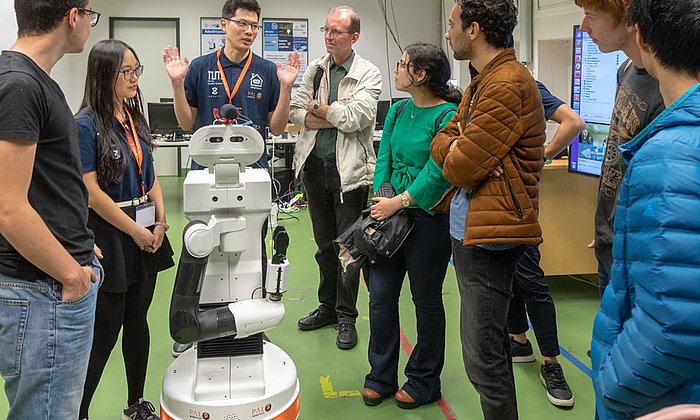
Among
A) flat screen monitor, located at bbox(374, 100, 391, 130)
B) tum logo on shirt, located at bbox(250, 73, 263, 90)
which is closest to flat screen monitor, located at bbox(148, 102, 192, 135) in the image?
flat screen monitor, located at bbox(374, 100, 391, 130)

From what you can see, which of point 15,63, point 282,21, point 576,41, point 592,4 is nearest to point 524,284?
point 592,4

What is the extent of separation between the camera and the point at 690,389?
40.8 inches

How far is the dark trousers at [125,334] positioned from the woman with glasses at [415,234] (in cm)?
91

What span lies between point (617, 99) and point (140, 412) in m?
2.06

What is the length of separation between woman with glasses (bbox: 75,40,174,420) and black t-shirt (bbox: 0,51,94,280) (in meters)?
0.57

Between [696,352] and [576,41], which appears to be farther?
[576,41]

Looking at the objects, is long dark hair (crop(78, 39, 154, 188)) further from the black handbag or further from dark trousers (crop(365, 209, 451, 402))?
dark trousers (crop(365, 209, 451, 402))

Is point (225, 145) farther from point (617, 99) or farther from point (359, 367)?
point (359, 367)

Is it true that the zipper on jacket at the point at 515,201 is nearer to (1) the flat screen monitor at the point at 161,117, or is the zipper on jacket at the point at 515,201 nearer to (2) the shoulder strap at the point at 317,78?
(2) the shoulder strap at the point at 317,78

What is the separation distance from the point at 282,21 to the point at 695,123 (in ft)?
28.3

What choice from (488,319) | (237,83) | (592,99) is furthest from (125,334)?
(592,99)

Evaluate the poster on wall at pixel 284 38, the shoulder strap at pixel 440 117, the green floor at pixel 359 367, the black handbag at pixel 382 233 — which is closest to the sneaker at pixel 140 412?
the green floor at pixel 359 367

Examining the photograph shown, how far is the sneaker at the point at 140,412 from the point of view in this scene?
7.91 ft

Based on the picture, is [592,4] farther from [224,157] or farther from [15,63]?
[15,63]
